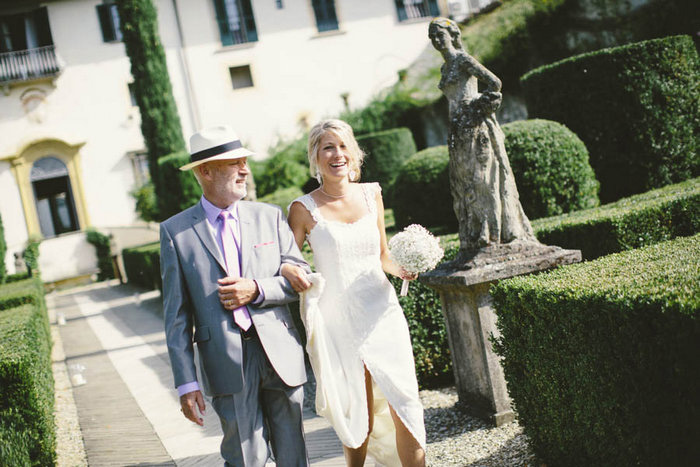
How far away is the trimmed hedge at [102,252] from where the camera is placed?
70.2ft

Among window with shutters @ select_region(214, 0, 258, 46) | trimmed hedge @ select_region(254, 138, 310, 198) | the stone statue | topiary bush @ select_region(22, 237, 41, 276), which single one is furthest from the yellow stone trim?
the stone statue

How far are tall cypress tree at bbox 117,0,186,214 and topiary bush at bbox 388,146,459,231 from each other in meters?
8.32

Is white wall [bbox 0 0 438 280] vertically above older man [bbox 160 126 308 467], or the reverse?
white wall [bbox 0 0 438 280]

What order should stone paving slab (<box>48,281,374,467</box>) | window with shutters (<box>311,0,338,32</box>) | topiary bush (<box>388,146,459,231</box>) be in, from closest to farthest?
stone paving slab (<box>48,281,374,467</box>) → topiary bush (<box>388,146,459,231</box>) → window with shutters (<box>311,0,338,32</box>)

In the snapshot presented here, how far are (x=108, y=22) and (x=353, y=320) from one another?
22.4 m

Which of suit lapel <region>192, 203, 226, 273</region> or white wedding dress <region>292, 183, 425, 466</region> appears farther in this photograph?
white wedding dress <region>292, 183, 425, 466</region>

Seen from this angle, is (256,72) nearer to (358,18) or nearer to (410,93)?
(358,18)

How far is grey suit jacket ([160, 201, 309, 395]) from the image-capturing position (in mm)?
2648

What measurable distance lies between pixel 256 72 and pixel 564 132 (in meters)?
16.9

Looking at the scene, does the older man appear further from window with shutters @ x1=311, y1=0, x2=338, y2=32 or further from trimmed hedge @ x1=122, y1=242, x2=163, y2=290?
window with shutters @ x1=311, y1=0, x2=338, y2=32

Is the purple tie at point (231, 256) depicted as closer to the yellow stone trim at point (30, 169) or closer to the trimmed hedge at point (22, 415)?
the trimmed hedge at point (22, 415)

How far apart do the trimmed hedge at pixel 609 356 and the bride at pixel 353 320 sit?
64 centimetres

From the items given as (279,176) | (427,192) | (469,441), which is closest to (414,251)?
(469,441)

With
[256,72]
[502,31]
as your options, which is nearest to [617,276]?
[502,31]
